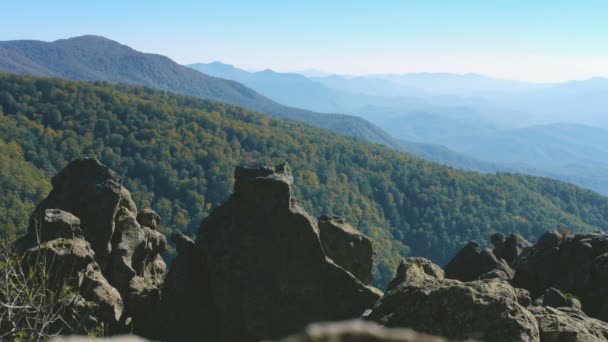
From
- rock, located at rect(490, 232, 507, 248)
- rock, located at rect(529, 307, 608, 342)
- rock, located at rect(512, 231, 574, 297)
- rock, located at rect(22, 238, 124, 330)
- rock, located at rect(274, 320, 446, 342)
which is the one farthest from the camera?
rock, located at rect(490, 232, 507, 248)

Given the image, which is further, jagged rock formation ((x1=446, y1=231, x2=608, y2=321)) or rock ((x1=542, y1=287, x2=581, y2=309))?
jagged rock formation ((x1=446, y1=231, x2=608, y2=321))

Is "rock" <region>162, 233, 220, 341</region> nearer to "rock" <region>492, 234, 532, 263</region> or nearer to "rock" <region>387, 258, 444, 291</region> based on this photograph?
"rock" <region>387, 258, 444, 291</region>

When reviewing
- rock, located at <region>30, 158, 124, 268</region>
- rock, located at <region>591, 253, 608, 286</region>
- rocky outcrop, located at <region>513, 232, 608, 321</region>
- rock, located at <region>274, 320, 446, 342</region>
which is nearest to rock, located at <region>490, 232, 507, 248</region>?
rocky outcrop, located at <region>513, 232, 608, 321</region>

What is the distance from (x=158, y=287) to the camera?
19.4m

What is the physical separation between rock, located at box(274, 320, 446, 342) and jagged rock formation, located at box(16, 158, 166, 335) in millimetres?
13755

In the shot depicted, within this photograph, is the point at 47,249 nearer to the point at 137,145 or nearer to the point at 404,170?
the point at 137,145

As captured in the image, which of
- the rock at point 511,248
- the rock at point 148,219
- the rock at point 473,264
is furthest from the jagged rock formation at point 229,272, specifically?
the rock at point 511,248

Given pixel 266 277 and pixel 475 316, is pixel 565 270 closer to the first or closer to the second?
pixel 266 277

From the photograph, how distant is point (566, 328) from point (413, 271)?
692 centimetres

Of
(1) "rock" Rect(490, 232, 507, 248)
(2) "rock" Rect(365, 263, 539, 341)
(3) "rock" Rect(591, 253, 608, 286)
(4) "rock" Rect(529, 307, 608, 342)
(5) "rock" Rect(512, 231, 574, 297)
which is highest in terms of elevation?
(2) "rock" Rect(365, 263, 539, 341)

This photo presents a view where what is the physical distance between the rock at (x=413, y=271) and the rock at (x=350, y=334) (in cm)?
1366

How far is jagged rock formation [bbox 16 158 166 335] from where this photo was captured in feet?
52.0

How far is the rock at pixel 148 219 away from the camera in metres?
23.5

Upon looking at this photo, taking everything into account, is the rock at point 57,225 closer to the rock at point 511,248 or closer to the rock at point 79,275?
the rock at point 79,275
